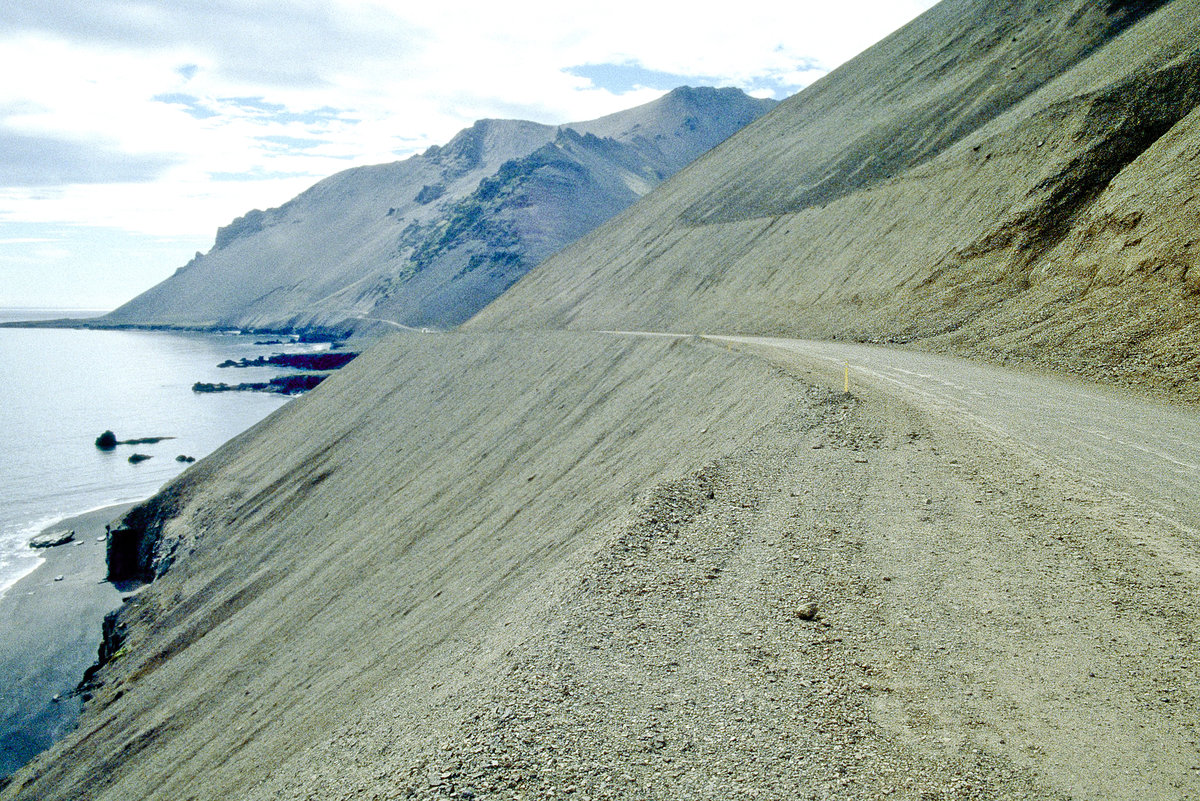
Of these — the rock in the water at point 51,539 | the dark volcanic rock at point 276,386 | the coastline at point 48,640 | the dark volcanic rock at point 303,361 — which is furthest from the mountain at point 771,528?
the dark volcanic rock at point 303,361

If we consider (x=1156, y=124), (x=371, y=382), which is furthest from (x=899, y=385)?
(x=371, y=382)

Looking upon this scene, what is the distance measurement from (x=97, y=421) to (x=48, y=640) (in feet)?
144

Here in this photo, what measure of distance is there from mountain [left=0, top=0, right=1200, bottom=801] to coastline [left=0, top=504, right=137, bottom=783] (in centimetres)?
99

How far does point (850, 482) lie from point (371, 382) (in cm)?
2828

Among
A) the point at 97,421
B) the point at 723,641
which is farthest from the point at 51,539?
the point at 723,641

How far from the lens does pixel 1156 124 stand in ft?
69.1

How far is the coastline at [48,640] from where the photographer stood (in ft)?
62.0

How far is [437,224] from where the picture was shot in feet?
426

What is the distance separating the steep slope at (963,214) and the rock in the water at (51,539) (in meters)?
23.6

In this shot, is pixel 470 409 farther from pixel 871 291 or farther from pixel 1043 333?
pixel 1043 333

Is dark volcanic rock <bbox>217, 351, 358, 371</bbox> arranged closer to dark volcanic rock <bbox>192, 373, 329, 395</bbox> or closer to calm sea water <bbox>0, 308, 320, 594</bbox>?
calm sea water <bbox>0, 308, 320, 594</bbox>

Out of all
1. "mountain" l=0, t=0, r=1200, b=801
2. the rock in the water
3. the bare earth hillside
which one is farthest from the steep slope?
the rock in the water

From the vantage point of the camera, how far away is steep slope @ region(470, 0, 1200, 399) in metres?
17.2

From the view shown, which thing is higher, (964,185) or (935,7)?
(935,7)
